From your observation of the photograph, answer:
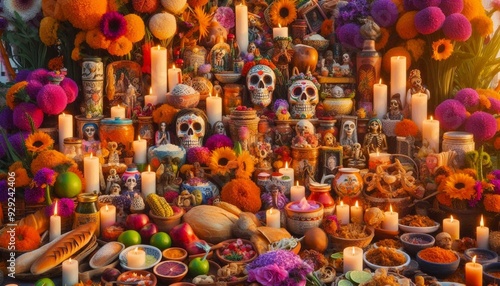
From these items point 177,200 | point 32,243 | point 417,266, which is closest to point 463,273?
point 417,266

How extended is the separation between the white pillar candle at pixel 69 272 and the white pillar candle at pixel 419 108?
123 inches

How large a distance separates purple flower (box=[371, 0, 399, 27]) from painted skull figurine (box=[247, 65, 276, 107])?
1120mm

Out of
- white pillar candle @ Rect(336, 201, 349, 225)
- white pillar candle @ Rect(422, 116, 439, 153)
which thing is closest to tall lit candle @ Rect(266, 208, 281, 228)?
white pillar candle @ Rect(336, 201, 349, 225)

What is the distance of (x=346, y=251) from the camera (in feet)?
13.6

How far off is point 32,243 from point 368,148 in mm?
2785

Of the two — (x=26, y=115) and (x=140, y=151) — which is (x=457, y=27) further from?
(x=26, y=115)

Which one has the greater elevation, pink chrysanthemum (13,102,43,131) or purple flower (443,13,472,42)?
purple flower (443,13,472,42)

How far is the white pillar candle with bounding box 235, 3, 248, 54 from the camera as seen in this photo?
20.4 ft

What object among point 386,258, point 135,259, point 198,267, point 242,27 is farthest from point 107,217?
point 242,27

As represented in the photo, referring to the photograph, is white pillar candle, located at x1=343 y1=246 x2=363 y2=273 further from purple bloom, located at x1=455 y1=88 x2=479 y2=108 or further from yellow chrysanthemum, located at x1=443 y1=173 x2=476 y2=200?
purple bloom, located at x1=455 y1=88 x2=479 y2=108

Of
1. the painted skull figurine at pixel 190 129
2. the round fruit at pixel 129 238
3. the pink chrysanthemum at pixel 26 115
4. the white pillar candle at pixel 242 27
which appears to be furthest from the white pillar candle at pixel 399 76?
the pink chrysanthemum at pixel 26 115

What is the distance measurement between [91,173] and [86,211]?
50cm

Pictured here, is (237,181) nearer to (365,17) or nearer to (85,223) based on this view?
(85,223)

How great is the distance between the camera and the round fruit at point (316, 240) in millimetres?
4492
